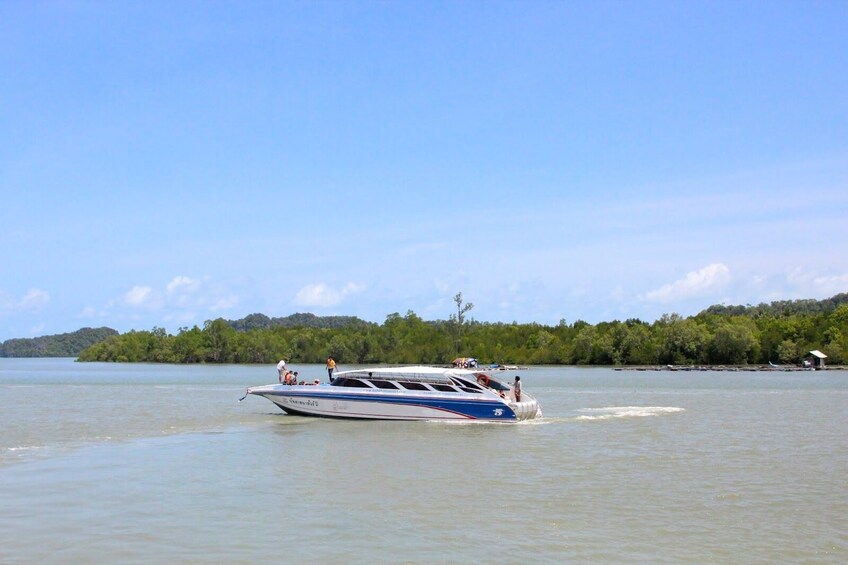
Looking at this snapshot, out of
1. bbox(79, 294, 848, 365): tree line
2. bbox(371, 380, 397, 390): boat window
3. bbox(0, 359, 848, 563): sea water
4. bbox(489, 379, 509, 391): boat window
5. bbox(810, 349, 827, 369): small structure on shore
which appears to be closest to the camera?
bbox(0, 359, 848, 563): sea water

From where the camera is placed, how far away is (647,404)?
5259cm

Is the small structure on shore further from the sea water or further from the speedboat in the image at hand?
the speedboat

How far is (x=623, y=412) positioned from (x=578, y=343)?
127044mm

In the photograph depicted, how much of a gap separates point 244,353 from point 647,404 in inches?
5949

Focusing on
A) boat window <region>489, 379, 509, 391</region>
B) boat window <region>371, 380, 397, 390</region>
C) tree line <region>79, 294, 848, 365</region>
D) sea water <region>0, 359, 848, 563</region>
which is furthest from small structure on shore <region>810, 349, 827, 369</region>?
boat window <region>371, 380, 397, 390</region>

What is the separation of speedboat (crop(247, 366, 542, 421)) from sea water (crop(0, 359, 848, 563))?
920 mm

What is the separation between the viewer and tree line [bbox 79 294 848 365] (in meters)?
153

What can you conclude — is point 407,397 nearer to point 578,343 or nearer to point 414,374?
point 414,374

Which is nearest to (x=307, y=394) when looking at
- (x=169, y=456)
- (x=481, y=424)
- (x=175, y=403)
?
(x=481, y=424)

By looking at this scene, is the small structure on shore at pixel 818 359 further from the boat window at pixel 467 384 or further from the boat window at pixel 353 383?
the boat window at pixel 353 383

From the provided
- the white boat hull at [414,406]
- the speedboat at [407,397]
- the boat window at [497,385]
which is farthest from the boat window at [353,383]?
the boat window at [497,385]

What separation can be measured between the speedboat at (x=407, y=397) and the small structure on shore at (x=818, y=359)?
110 metres

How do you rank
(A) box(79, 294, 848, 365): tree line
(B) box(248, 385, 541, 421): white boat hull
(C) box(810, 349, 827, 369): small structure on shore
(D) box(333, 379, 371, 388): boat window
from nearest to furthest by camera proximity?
(B) box(248, 385, 541, 421): white boat hull, (D) box(333, 379, 371, 388): boat window, (C) box(810, 349, 827, 369): small structure on shore, (A) box(79, 294, 848, 365): tree line

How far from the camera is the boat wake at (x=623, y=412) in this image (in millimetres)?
41781
